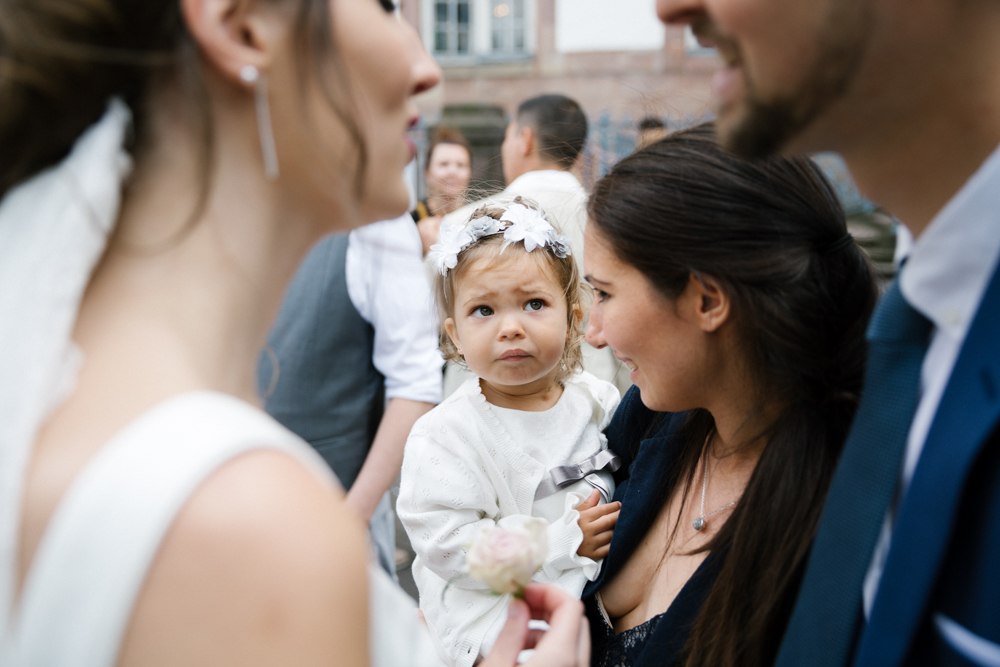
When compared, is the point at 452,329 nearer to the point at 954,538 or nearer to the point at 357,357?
the point at 357,357

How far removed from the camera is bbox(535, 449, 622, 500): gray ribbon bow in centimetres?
195

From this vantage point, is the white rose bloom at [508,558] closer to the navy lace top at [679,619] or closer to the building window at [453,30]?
the navy lace top at [679,619]

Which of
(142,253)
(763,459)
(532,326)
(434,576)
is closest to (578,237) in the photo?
(532,326)

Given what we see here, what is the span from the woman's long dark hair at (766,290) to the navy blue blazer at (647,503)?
5cm

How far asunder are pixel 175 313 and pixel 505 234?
4.63ft

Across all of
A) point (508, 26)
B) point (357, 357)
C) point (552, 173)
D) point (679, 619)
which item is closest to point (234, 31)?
point (679, 619)

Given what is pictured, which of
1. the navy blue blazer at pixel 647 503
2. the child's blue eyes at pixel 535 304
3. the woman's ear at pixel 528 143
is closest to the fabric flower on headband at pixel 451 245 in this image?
the child's blue eyes at pixel 535 304

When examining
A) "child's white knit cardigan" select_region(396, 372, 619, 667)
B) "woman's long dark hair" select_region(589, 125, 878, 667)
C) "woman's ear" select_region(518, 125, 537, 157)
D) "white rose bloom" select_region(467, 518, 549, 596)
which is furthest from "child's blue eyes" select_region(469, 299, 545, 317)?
"woman's ear" select_region(518, 125, 537, 157)

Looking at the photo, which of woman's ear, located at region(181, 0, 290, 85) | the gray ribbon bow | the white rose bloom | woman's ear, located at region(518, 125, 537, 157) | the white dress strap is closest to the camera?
the white dress strap

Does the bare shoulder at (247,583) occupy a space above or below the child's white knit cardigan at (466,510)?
above

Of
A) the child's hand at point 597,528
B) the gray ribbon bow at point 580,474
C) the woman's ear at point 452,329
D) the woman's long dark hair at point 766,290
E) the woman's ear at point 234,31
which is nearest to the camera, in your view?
the woman's ear at point 234,31

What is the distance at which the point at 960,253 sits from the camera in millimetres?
951

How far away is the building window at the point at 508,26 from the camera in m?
16.5

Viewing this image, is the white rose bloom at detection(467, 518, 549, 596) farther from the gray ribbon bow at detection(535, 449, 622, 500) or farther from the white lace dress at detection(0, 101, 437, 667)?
the gray ribbon bow at detection(535, 449, 622, 500)
